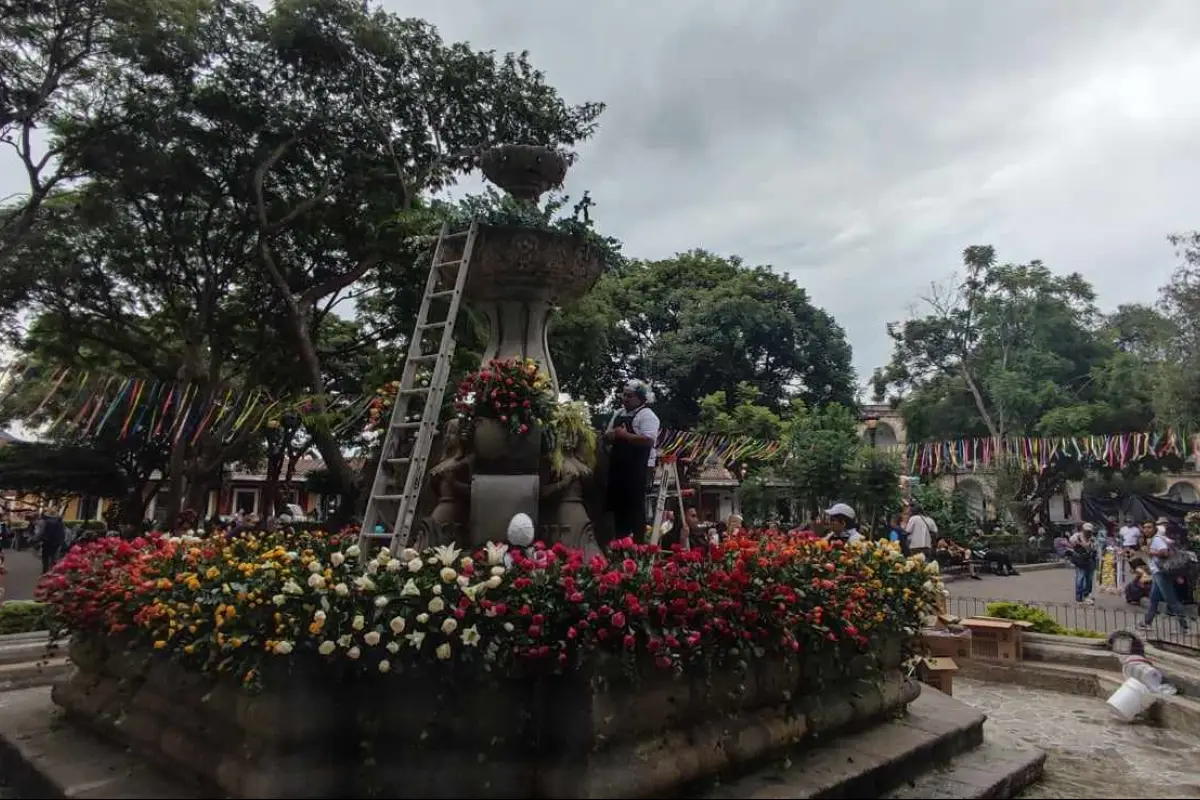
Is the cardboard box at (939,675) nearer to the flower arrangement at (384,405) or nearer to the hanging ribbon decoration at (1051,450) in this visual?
the flower arrangement at (384,405)

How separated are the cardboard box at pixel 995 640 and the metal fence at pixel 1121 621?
86cm

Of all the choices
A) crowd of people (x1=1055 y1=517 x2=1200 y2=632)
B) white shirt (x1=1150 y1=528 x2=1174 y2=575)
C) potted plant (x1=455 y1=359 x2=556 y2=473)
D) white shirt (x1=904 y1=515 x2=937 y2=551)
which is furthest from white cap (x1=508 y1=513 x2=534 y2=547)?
white shirt (x1=1150 y1=528 x2=1174 y2=575)

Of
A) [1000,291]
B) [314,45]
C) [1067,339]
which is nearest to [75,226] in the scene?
[314,45]

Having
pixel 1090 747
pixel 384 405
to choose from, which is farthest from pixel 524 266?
pixel 1090 747

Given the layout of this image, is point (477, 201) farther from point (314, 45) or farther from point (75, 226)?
point (75, 226)

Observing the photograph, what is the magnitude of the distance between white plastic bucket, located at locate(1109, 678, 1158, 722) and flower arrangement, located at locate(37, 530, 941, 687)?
12.1 ft

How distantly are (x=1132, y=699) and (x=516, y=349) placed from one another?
665cm

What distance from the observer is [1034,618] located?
990 cm

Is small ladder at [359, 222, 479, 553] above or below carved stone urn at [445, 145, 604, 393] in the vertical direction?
below

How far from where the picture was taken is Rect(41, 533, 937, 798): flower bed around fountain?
3803 mm

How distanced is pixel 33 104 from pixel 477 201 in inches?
467

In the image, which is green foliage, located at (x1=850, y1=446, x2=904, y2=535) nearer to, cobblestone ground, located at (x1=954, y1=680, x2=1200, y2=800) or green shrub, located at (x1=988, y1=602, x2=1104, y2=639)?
green shrub, located at (x1=988, y1=602, x2=1104, y2=639)

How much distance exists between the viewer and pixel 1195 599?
40.2ft

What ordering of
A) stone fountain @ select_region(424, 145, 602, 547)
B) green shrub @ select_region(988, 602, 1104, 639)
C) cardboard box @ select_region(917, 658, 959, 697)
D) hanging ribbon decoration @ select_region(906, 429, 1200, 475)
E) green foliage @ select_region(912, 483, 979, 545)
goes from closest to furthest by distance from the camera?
1. stone fountain @ select_region(424, 145, 602, 547)
2. cardboard box @ select_region(917, 658, 959, 697)
3. green shrub @ select_region(988, 602, 1104, 639)
4. green foliage @ select_region(912, 483, 979, 545)
5. hanging ribbon decoration @ select_region(906, 429, 1200, 475)
